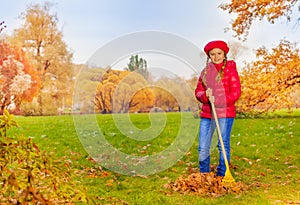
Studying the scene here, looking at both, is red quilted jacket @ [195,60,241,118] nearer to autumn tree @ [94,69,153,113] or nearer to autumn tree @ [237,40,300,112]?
A: autumn tree @ [94,69,153,113]

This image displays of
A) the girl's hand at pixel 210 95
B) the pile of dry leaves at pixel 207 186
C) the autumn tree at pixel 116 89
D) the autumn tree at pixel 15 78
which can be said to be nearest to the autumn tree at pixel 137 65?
the autumn tree at pixel 116 89

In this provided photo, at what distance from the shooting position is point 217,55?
15.2ft

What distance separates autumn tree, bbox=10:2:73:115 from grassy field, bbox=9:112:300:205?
43.6 feet

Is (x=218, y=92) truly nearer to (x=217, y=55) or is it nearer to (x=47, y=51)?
(x=217, y=55)

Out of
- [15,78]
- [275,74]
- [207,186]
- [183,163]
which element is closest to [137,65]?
[183,163]

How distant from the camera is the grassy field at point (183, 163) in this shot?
424 cm

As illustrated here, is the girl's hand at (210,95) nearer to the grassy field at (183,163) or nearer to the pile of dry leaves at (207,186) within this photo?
the pile of dry leaves at (207,186)

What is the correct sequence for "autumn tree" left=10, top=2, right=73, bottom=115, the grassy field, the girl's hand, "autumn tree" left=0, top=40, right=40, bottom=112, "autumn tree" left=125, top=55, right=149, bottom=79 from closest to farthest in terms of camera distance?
the grassy field, the girl's hand, "autumn tree" left=125, top=55, right=149, bottom=79, "autumn tree" left=0, top=40, right=40, bottom=112, "autumn tree" left=10, top=2, right=73, bottom=115

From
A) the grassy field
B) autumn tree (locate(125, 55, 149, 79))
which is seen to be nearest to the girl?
the grassy field

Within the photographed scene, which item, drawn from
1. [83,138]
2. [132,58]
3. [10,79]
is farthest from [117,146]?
[10,79]

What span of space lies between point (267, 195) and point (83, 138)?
519cm

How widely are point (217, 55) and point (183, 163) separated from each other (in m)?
2.33

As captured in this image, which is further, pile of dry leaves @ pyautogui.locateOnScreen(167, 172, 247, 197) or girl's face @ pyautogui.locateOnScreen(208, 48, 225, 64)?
girl's face @ pyautogui.locateOnScreen(208, 48, 225, 64)

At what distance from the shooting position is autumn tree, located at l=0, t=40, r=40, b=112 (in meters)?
20.7
